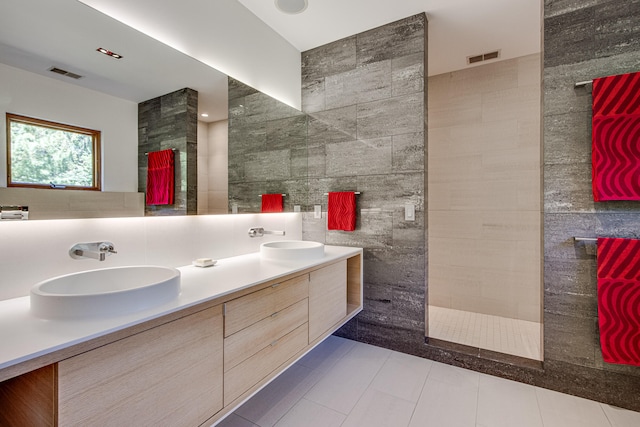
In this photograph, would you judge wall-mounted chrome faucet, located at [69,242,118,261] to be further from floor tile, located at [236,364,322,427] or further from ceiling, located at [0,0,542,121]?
floor tile, located at [236,364,322,427]

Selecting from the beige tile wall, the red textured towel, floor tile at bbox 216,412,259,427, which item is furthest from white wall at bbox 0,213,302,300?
the red textured towel

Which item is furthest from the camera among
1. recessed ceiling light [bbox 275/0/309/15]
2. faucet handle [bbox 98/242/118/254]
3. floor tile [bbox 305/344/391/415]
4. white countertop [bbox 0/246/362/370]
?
recessed ceiling light [bbox 275/0/309/15]

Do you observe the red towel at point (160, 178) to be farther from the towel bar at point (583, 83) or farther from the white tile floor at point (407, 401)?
the towel bar at point (583, 83)

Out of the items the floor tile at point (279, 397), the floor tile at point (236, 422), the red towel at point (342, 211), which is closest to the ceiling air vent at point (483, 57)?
the red towel at point (342, 211)

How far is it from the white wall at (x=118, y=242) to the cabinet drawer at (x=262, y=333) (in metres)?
0.69

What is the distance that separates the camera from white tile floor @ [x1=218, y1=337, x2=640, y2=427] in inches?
64.3

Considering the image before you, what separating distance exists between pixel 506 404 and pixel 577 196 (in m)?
1.34

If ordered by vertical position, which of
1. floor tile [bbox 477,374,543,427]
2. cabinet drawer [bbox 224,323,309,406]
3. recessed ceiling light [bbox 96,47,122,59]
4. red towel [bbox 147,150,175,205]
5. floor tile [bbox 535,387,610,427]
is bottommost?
floor tile [bbox 535,387,610,427]

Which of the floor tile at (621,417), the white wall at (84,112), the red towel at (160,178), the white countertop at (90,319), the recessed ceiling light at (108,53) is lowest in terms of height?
the floor tile at (621,417)

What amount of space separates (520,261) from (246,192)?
263cm

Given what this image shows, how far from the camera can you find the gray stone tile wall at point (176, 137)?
1.56 m

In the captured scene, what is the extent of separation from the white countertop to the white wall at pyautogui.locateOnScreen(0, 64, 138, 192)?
529 millimetres

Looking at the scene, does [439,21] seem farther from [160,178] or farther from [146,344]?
[146,344]

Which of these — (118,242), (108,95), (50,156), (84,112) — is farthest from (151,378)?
(108,95)
